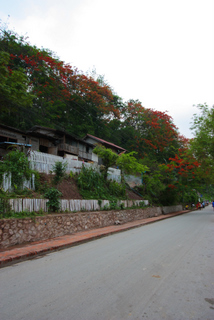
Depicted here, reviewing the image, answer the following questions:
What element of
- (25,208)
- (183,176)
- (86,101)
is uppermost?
(86,101)

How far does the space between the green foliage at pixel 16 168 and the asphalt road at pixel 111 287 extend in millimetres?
3976

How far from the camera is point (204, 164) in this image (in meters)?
21.8

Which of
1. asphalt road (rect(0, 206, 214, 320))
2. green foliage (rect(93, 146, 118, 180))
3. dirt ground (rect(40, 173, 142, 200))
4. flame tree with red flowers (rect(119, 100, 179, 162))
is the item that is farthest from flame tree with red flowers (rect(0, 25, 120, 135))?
asphalt road (rect(0, 206, 214, 320))

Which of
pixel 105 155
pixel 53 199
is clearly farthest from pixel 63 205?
pixel 105 155

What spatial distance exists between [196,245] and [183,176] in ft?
63.8

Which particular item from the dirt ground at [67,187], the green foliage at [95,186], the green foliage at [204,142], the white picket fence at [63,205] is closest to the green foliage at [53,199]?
the white picket fence at [63,205]

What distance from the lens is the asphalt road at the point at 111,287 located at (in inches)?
120

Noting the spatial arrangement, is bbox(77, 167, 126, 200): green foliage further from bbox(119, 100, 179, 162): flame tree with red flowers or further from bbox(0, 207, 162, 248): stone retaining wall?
bbox(119, 100, 179, 162): flame tree with red flowers

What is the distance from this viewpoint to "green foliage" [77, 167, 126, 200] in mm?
13927

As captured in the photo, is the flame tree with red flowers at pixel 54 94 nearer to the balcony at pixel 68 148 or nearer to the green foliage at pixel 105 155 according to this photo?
the balcony at pixel 68 148

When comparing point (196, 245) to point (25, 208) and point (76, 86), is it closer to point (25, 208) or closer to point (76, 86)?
point (25, 208)

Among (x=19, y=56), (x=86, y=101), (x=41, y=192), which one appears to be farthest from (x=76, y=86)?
(x=41, y=192)

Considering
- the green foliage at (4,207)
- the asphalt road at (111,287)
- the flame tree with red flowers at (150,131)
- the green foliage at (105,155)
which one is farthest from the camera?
the flame tree with red flowers at (150,131)

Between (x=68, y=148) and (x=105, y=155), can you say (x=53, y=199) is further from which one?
(x=68, y=148)
